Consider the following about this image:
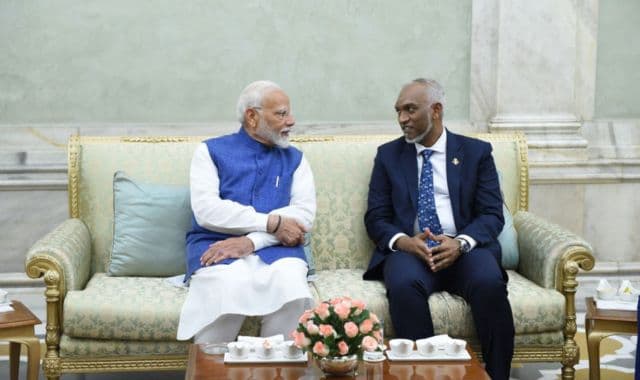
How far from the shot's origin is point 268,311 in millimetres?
4262

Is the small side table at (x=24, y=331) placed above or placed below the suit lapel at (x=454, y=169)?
below

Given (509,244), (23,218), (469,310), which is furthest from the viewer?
(23,218)

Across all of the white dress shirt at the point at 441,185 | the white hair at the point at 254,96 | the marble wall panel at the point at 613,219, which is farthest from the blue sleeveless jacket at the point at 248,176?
the marble wall panel at the point at 613,219

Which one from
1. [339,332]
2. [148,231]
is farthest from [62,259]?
[339,332]

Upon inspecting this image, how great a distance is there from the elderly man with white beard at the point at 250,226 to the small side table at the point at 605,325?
48.7 inches

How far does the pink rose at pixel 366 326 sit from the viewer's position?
3305 mm

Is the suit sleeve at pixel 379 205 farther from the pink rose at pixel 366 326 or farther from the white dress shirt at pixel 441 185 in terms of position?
the pink rose at pixel 366 326

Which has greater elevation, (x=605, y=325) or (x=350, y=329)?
(x=350, y=329)

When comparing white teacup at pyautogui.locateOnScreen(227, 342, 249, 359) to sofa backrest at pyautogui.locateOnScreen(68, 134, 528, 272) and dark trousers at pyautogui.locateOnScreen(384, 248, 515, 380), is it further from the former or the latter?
sofa backrest at pyautogui.locateOnScreen(68, 134, 528, 272)

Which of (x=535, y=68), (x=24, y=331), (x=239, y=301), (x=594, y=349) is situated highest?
(x=535, y=68)

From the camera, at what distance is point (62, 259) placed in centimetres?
436

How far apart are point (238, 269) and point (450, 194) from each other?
110cm

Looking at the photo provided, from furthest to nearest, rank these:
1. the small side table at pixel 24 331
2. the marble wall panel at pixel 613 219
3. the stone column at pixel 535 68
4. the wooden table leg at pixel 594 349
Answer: the marble wall panel at pixel 613 219, the stone column at pixel 535 68, the wooden table leg at pixel 594 349, the small side table at pixel 24 331

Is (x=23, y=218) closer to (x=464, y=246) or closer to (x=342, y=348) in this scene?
(x=464, y=246)
